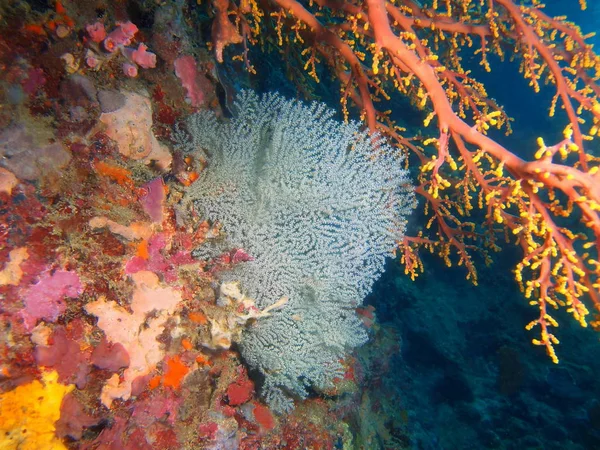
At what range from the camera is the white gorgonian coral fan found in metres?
2.87

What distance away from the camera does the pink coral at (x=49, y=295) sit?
2.10 metres

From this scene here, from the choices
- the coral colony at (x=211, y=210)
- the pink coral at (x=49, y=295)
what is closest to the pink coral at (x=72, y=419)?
the coral colony at (x=211, y=210)

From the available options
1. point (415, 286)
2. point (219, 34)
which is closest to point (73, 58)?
point (219, 34)

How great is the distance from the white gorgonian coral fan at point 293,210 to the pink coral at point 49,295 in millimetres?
A: 1110

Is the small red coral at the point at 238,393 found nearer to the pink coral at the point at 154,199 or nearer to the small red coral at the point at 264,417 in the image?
the small red coral at the point at 264,417

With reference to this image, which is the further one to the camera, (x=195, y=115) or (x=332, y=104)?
(x=332, y=104)

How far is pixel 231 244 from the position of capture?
288 centimetres

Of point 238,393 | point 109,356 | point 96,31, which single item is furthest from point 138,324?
point 96,31

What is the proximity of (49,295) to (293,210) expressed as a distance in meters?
1.86

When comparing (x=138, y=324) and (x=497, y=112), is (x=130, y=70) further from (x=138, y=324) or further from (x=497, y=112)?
(x=497, y=112)

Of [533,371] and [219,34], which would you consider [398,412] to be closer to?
[533,371]

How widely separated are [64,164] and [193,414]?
228 cm

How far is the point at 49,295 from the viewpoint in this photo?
2.17 metres

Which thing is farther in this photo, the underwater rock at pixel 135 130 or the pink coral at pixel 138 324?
the underwater rock at pixel 135 130
